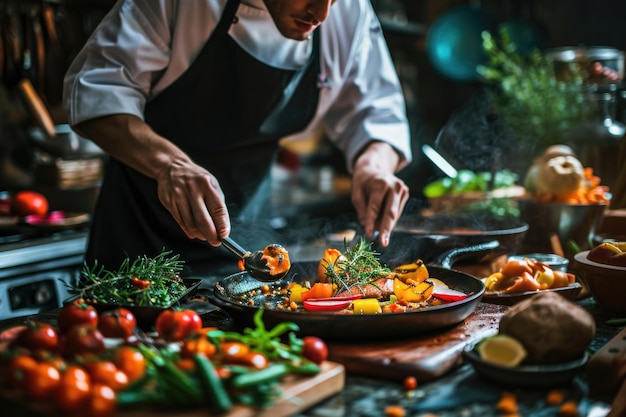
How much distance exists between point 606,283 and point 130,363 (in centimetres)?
130

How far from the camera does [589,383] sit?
57.4 inches

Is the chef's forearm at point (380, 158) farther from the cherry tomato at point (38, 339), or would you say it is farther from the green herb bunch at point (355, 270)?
the cherry tomato at point (38, 339)

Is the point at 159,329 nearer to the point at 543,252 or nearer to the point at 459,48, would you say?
the point at 543,252

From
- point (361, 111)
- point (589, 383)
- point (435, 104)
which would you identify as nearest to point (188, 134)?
point (361, 111)

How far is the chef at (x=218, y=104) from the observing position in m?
2.37

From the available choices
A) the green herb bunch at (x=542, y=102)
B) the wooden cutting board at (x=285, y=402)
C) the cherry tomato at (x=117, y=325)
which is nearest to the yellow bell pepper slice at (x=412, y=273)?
the wooden cutting board at (x=285, y=402)

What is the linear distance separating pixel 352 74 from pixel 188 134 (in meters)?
0.76

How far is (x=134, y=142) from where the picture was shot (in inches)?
91.2

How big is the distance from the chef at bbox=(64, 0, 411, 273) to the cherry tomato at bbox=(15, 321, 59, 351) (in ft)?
1.97

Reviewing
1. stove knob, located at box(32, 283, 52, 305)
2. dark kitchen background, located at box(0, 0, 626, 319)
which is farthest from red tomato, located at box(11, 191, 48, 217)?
stove knob, located at box(32, 283, 52, 305)

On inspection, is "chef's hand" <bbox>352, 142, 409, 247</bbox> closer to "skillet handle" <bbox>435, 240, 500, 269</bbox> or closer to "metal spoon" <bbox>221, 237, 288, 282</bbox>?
"skillet handle" <bbox>435, 240, 500, 269</bbox>

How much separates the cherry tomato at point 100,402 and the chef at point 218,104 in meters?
0.81

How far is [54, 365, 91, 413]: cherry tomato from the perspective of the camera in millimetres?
1226

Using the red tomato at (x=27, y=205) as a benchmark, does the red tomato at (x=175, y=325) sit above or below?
above
